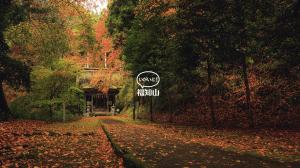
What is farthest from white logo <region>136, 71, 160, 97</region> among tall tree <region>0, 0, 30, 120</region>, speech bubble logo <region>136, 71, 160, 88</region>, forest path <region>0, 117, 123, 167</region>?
forest path <region>0, 117, 123, 167</region>

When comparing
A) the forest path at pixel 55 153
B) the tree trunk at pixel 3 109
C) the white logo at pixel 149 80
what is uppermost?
the white logo at pixel 149 80

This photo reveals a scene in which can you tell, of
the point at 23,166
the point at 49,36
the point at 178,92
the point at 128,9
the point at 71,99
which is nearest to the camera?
the point at 23,166

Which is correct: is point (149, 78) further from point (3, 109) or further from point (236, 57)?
point (3, 109)

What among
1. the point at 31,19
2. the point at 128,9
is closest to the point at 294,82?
the point at 31,19

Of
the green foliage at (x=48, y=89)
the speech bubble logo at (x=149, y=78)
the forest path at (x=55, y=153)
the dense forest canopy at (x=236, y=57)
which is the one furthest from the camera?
the speech bubble logo at (x=149, y=78)

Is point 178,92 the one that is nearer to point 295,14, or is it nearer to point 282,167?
point 295,14

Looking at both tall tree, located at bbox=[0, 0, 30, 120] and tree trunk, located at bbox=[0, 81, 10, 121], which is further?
tree trunk, located at bbox=[0, 81, 10, 121]

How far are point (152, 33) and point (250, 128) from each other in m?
14.3

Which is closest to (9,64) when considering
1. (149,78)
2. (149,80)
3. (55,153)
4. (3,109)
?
(3,109)

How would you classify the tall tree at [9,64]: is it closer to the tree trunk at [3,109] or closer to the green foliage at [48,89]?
the tree trunk at [3,109]

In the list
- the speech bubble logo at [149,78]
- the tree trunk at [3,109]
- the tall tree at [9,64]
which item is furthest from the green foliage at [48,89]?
the speech bubble logo at [149,78]

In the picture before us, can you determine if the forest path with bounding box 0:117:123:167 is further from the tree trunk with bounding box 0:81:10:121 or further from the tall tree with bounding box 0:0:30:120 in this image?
the tree trunk with bounding box 0:81:10:121

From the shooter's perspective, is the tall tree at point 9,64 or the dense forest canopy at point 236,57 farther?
the tall tree at point 9,64

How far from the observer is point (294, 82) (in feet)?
65.8
